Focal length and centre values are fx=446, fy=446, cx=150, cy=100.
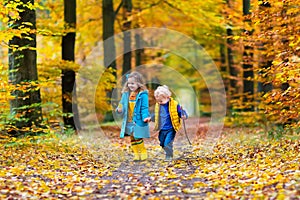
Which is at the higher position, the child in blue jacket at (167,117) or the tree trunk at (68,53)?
the tree trunk at (68,53)

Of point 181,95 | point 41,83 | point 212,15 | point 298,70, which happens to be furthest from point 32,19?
point 181,95

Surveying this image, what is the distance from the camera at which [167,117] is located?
31.7ft

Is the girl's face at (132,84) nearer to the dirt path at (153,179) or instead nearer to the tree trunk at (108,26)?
the dirt path at (153,179)

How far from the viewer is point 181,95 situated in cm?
4000

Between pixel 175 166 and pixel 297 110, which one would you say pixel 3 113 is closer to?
pixel 175 166

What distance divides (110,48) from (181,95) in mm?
20697

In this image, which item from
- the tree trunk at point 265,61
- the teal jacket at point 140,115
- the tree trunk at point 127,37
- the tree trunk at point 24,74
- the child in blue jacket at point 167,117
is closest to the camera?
the teal jacket at point 140,115

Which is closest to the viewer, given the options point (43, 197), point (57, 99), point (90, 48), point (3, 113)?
point (43, 197)

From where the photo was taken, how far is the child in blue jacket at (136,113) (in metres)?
9.53

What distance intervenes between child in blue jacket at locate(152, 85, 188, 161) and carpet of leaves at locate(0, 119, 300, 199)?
40 centimetres

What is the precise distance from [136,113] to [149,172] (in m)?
1.83

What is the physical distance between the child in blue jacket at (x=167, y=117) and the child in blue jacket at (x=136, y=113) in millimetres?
317

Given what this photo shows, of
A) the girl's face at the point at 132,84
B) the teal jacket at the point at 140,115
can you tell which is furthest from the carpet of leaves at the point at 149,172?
the girl's face at the point at 132,84

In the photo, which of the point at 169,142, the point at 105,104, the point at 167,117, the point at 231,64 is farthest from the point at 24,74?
the point at 231,64
